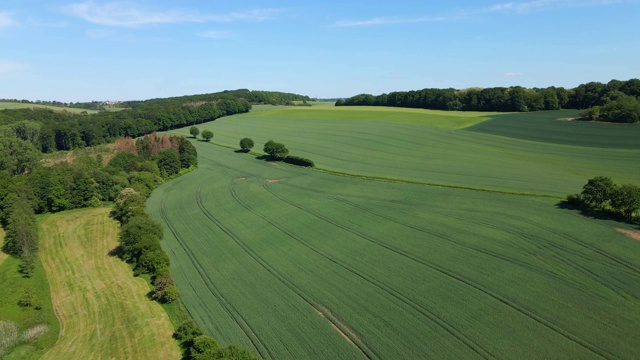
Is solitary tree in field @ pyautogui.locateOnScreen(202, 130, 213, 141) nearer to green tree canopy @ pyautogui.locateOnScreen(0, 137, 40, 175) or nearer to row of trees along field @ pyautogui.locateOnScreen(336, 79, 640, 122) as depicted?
green tree canopy @ pyautogui.locateOnScreen(0, 137, 40, 175)

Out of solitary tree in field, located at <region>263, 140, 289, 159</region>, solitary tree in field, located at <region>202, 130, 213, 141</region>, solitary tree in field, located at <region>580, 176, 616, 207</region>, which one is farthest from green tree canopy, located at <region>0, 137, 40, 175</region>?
solitary tree in field, located at <region>580, 176, 616, 207</region>

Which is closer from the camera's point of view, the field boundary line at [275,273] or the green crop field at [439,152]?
the field boundary line at [275,273]

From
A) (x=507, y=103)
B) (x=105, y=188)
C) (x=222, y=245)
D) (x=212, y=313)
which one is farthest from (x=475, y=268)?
(x=507, y=103)

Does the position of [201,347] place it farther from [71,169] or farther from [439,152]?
[439,152]

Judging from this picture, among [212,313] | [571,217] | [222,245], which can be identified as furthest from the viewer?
[222,245]

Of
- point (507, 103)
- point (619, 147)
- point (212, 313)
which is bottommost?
point (212, 313)

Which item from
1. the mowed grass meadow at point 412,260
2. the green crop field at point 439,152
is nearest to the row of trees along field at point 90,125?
the green crop field at point 439,152

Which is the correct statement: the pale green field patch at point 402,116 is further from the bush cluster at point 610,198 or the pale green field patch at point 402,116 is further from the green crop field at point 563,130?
the bush cluster at point 610,198

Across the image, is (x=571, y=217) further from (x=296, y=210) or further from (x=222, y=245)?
(x=222, y=245)
